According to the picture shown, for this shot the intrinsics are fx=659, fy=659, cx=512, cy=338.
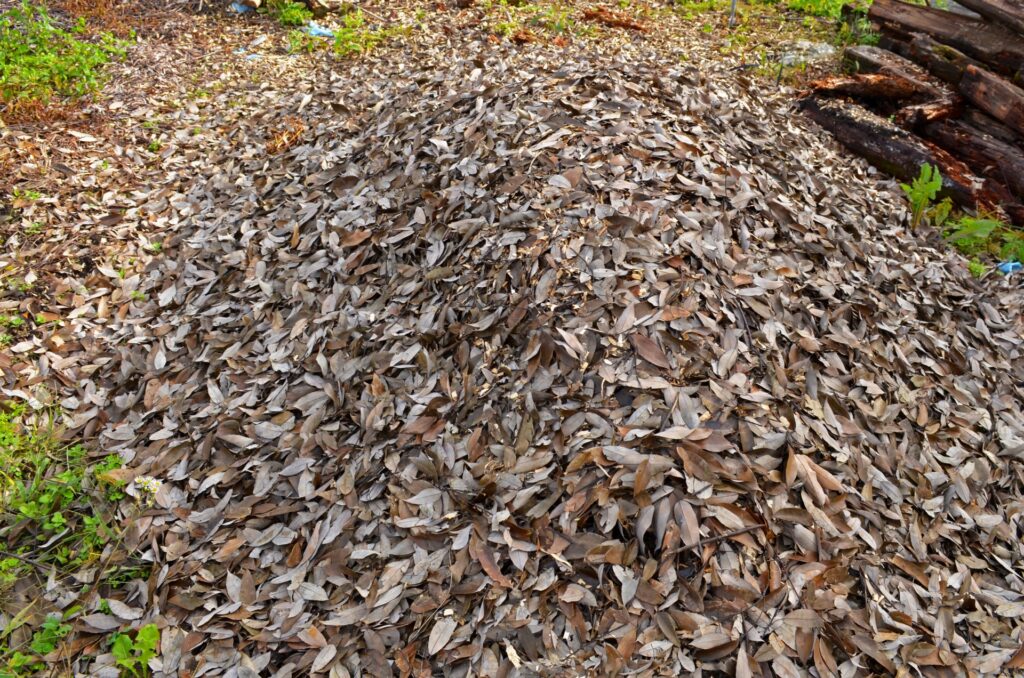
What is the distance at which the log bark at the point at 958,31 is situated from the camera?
5.49 meters

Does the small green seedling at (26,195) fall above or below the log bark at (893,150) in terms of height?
below

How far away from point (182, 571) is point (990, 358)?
437cm

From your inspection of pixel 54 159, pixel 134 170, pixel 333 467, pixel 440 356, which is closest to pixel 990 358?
pixel 440 356

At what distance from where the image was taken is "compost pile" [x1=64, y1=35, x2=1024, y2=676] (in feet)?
8.28

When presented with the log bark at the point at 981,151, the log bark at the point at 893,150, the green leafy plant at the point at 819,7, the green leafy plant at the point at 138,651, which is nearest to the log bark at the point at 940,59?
the log bark at the point at 981,151

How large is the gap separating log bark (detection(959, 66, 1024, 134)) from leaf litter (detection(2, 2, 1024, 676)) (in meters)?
1.50

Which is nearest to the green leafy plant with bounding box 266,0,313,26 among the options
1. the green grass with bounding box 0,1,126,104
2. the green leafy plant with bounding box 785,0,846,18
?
the green grass with bounding box 0,1,126,104

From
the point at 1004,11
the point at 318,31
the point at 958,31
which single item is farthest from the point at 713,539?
the point at 318,31

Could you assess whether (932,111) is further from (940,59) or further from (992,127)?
(940,59)

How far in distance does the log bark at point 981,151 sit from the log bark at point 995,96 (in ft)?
0.53

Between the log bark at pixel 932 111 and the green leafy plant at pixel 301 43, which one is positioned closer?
the log bark at pixel 932 111

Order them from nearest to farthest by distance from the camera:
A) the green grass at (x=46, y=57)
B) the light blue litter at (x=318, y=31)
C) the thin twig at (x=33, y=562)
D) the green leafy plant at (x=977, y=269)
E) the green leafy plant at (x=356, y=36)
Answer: the thin twig at (x=33, y=562), the green leafy plant at (x=977, y=269), the green grass at (x=46, y=57), the green leafy plant at (x=356, y=36), the light blue litter at (x=318, y=31)

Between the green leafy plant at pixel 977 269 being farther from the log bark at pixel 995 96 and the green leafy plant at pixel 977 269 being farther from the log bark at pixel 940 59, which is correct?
the log bark at pixel 940 59

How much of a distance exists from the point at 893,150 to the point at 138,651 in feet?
A: 20.1
